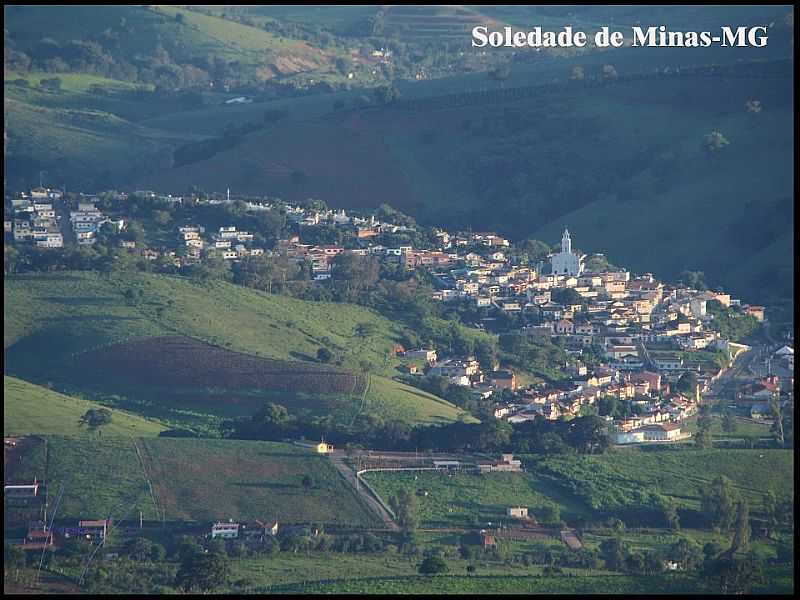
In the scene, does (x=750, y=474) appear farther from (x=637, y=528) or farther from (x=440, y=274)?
(x=440, y=274)

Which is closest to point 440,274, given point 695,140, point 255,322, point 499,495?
point 255,322

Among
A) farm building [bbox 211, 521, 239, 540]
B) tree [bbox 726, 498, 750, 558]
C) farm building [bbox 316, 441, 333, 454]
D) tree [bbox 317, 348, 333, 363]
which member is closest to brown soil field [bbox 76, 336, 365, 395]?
tree [bbox 317, 348, 333, 363]

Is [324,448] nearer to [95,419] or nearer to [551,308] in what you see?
[95,419]

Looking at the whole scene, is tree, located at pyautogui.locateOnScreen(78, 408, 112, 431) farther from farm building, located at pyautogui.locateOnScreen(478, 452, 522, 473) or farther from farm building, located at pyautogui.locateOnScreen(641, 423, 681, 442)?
farm building, located at pyautogui.locateOnScreen(641, 423, 681, 442)

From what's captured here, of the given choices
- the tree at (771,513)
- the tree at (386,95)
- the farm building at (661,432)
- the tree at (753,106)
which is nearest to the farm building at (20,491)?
the farm building at (661,432)

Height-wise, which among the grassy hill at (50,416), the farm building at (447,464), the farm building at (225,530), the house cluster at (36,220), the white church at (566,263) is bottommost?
the farm building at (225,530)

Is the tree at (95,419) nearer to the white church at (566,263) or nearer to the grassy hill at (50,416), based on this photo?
the grassy hill at (50,416)
